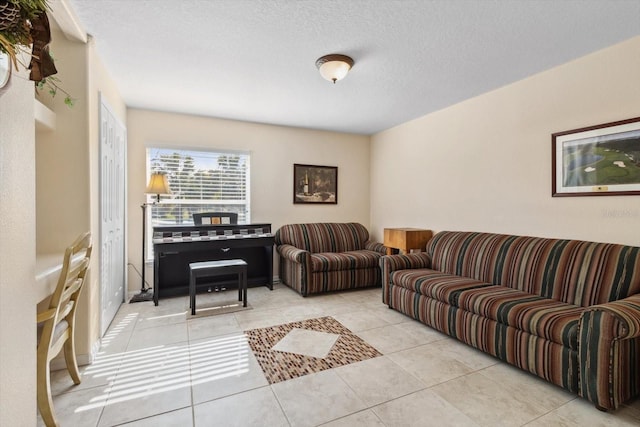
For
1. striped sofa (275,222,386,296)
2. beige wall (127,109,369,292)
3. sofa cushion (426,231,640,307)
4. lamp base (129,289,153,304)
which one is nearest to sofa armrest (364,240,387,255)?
striped sofa (275,222,386,296)

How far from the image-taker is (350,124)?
4.77 metres

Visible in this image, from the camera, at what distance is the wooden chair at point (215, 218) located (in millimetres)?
4109

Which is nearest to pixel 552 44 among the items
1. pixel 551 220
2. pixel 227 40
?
pixel 551 220

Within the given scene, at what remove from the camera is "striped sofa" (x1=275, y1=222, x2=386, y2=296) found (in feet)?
13.2

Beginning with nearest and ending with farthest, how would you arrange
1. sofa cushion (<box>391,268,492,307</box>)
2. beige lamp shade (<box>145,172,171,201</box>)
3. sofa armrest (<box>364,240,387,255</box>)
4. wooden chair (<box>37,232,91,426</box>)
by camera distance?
1. wooden chair (<box>37,232,91,426</box>)
2. sofa cushion (<box>391,268,492,307</box>)
3. beige lamp shade (<box>145,172,171,201</box>)
4. sofa armrest (<box>364,240,387,255</box>)

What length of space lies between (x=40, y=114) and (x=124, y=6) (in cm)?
91

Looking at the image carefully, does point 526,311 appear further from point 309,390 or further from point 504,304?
point 309,390

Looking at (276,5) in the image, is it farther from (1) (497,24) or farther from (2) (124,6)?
(1) (497,24)

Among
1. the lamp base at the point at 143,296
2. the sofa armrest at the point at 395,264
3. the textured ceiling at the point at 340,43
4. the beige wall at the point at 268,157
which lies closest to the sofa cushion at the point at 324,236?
the beige wall at the point at 268,157

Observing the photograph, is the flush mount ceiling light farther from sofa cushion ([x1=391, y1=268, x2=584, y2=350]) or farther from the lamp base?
the lamp base

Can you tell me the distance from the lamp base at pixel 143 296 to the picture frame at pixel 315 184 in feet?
8.00

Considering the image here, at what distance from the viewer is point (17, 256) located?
3.57 ft

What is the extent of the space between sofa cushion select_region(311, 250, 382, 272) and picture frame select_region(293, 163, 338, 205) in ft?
3.52

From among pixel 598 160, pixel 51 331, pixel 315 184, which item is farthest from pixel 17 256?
pixel 315 184
